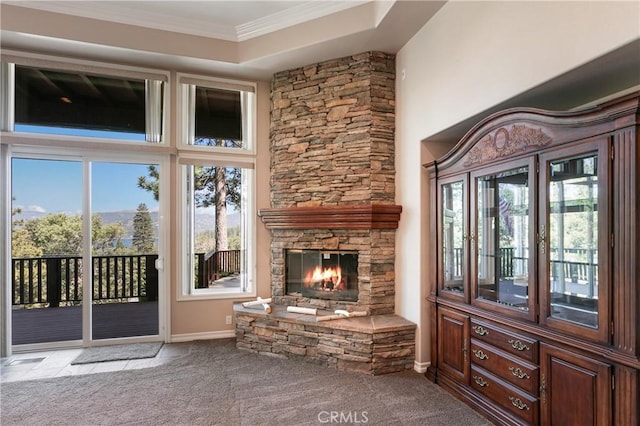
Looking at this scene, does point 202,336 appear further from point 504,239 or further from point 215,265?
point 504,239

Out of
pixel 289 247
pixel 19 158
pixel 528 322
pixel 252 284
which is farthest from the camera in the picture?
pixel 252 284

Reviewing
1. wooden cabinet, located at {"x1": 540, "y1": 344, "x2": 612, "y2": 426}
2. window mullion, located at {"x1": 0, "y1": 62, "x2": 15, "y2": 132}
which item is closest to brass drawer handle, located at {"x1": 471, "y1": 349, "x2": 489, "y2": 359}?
wooden cabinet, located at {"x1": 540, "y1": 344, "x2": 612, "y2": 426}

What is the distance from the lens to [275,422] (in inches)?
96.5

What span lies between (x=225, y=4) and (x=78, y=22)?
1.56m

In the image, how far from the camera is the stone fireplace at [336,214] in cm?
340

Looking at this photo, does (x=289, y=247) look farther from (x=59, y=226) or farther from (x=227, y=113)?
(x=59, y=226)

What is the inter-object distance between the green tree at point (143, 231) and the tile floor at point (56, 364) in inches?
49.6

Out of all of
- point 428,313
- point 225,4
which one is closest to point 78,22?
point 225,4

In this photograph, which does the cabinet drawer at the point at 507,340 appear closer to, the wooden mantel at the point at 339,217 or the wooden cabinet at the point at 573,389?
the wooden cabinet at the point at 573,389

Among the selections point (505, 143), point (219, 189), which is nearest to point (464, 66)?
point (505, 143)

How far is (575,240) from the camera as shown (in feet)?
6.48

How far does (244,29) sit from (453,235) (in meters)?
3.23

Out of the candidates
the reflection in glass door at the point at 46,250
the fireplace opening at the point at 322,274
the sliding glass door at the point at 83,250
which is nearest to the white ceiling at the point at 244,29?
the sliding glass door at the point at 83,250

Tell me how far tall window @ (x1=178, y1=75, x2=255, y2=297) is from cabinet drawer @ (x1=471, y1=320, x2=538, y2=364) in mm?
2832
